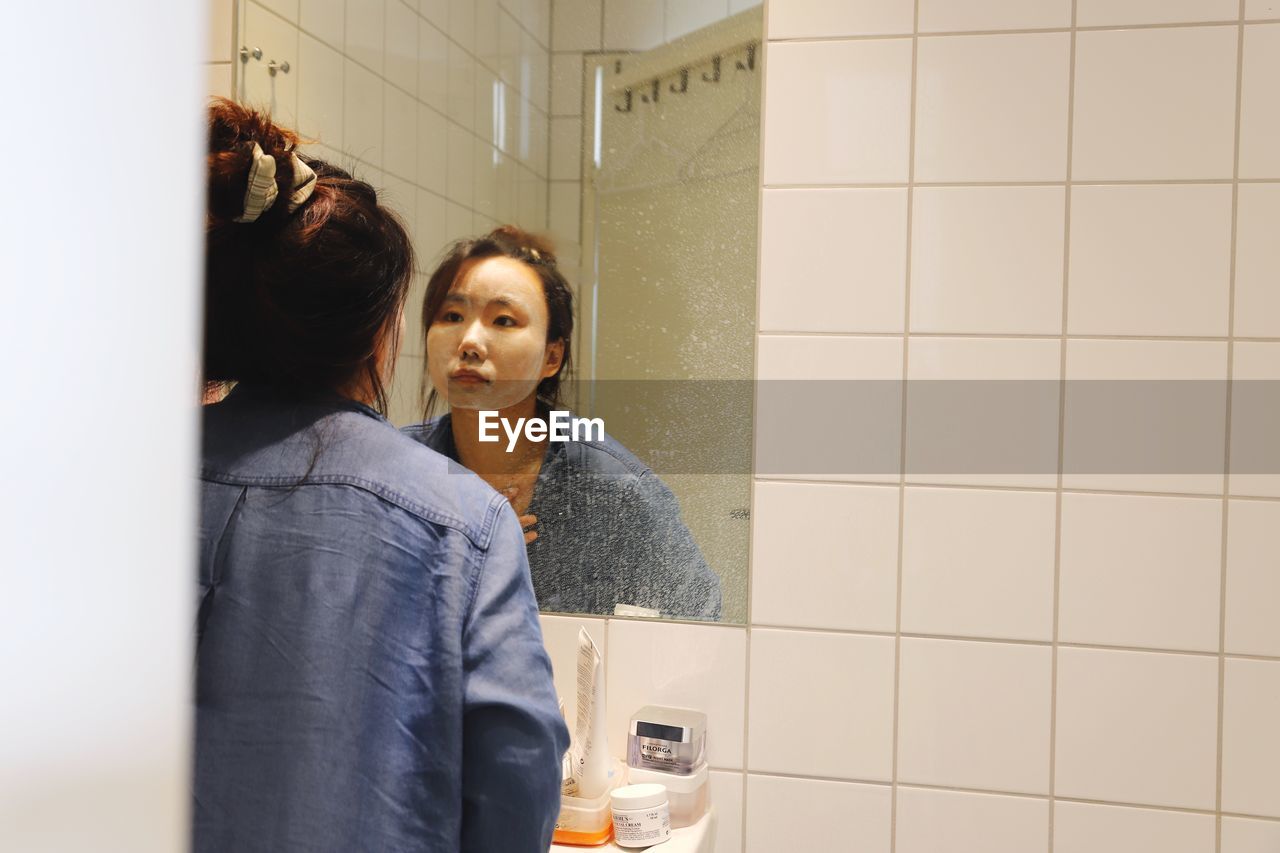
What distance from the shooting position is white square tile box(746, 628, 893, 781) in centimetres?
133

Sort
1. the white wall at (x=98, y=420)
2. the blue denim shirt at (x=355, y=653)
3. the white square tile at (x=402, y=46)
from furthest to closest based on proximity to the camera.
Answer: the white square tile at (x=402, y=46) → the blue denim shirt at (x=355, y=653) → the white wall at (x=98, y=420)

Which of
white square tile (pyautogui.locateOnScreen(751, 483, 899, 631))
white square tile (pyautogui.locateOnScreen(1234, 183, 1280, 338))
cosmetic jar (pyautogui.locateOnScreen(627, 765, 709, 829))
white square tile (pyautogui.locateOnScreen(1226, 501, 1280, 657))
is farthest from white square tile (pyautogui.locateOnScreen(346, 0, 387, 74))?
white square tile (pyautogui.locateOnScreen(1226, 501, 1280, 657))

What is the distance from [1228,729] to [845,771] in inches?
18.8

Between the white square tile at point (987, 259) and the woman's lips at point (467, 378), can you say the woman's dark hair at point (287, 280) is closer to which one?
the woman's lips at point (467, 378)

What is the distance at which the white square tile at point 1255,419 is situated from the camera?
1.23 metres

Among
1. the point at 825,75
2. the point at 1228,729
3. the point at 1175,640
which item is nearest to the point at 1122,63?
the point at 825,75

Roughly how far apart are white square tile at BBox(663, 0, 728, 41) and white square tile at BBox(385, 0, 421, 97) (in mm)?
364

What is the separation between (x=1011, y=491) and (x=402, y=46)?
41.2 inches

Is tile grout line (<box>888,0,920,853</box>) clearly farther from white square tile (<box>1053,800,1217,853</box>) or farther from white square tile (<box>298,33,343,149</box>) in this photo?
white square tile (<box>298,33,343,149</box>)

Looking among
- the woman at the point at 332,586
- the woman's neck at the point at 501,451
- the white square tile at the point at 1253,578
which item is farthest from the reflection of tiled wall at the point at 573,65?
the white square tile at the point at 1253,578

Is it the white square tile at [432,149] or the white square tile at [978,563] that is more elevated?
the white square tile at [432,149]

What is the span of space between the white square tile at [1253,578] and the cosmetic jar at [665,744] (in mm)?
682

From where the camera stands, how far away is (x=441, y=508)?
2.70 ft

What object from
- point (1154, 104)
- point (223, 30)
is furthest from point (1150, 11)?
point (223, 30)
